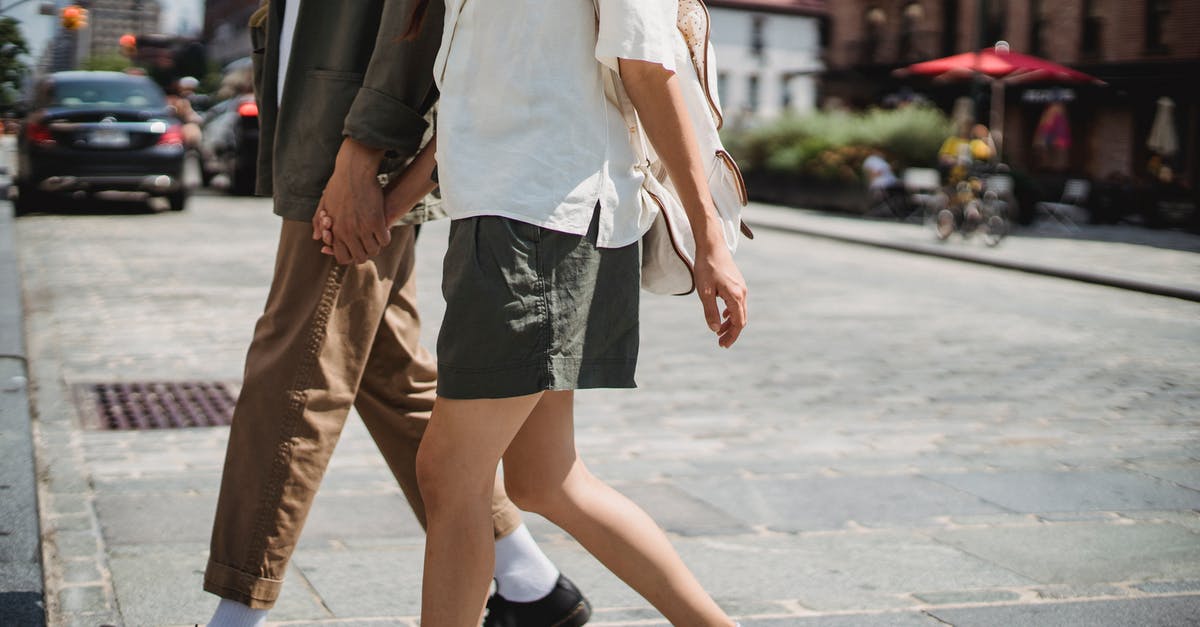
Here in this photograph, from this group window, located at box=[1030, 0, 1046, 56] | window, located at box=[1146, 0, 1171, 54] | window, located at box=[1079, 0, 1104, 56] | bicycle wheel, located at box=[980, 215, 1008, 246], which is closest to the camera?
bicycle wheel, located at box=[980, 215, 1008, 246]

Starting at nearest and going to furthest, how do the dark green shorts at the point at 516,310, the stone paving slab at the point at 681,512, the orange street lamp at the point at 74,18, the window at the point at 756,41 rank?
the dark green shorts at the point at 516,310 < the stone paving slab at the point at 681,512 < the orange street lamp at the point at 74,18 < the window at the point at 756,41

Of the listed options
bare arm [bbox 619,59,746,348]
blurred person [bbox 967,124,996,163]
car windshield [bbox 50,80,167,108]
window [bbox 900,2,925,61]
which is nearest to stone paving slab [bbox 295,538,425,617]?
bare arm [bbox 619,59,746,348]

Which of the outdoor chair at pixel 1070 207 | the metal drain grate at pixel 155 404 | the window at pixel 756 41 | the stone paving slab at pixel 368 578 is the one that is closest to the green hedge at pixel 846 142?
the outdoor chair at pixel 1070 207

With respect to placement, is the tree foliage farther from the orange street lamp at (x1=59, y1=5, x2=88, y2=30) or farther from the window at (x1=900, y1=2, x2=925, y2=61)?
the window at (x1=900, y1=2, x2=925, y2=61)

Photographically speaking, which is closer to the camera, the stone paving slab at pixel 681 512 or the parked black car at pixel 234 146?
the stone paving slab at pixel 681 512

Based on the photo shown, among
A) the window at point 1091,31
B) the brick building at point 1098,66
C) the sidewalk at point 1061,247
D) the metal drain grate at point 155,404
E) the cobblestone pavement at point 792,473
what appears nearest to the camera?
the cobblestone pavement at point 792,473

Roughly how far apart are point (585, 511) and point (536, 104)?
0.73 m

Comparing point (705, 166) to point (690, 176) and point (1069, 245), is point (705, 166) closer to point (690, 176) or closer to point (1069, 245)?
point (690, 176)

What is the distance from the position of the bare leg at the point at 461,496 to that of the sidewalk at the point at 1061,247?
11743 mm

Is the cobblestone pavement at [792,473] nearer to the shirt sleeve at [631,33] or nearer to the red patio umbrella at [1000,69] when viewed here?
the shirt sleeve at [631,33]

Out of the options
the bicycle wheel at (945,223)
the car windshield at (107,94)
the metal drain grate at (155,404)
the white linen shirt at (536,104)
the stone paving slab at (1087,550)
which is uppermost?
the white linen shirt at (536,104)

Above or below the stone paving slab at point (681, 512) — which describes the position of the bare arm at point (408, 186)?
above

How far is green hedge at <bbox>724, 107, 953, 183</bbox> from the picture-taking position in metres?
24.1

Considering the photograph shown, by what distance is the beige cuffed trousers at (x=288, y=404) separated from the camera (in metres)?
2.48
